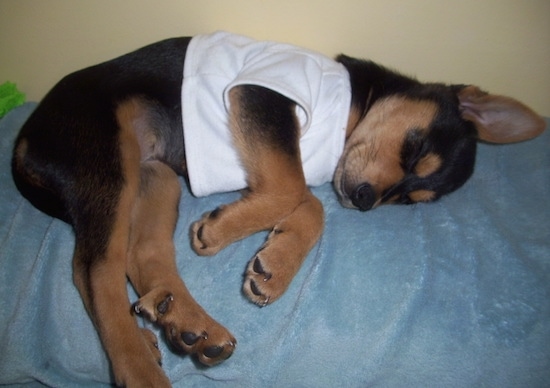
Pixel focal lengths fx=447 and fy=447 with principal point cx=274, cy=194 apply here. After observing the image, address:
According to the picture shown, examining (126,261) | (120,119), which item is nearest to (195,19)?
(120,119)

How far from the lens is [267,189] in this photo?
2.06 m

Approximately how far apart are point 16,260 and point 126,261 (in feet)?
1.79

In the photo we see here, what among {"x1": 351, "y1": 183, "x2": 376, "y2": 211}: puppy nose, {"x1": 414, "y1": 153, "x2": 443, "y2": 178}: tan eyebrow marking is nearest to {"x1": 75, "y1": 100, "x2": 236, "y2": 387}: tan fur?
{"x1": 351, "y1": 183, "x2": 376, "y2": 211}: puppy nose

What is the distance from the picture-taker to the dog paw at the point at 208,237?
201 centimetres

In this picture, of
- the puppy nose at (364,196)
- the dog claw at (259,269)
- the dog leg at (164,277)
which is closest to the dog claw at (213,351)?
the dog leg at (164,277)

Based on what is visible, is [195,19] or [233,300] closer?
[233,300]

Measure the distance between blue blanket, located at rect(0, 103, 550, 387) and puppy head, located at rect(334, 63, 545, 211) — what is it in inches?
6.1

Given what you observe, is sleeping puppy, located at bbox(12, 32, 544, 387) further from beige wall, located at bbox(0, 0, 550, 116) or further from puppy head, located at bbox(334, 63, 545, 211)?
beige wall, located at bbox(0, 0, 550, 116)

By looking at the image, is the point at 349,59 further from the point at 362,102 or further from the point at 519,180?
the point at 519,180

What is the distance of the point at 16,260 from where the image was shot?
216 centimetres

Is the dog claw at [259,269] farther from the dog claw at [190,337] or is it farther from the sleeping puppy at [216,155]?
the dog claw at [190,337]

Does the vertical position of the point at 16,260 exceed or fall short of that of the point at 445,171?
it falls short

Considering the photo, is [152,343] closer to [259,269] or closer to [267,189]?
[259,269]

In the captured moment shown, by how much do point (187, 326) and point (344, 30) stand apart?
1.89 m
